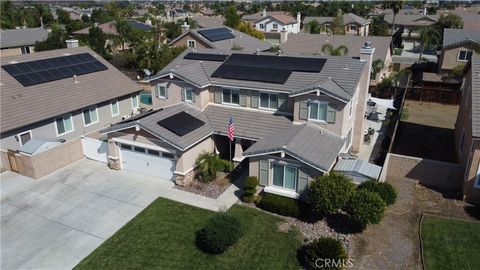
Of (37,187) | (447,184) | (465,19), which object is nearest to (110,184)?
(37,187)

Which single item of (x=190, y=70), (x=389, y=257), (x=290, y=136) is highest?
(x=190, y=70)

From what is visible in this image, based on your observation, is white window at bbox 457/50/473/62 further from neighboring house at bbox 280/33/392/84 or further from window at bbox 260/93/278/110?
window at bbox 260/93/278/110

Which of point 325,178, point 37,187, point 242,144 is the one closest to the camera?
point 325,178

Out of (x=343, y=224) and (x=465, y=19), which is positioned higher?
(x=465, y=19)

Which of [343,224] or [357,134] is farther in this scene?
[357,134]

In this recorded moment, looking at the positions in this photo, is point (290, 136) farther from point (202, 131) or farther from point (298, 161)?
point (202, 131)

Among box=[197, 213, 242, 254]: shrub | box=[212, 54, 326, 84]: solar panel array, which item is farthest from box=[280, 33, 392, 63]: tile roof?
box=[197, 213, 242, 254]: shrub
